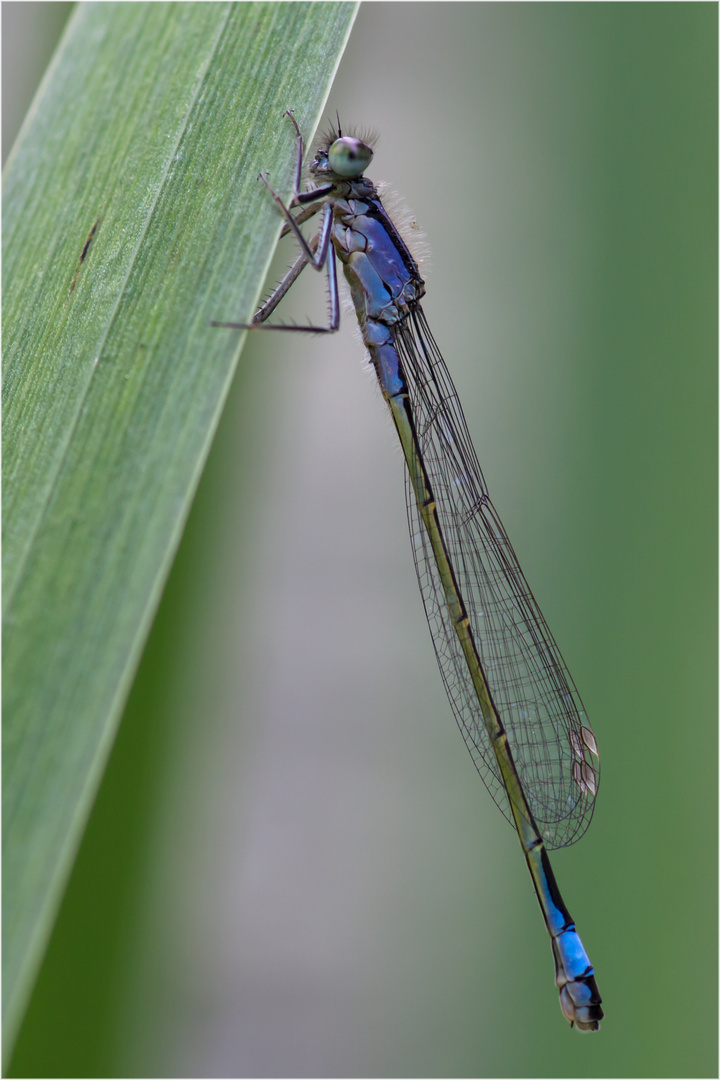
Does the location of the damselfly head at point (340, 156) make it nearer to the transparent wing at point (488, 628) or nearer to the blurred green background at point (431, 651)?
the transparent wing at point (488, 628)

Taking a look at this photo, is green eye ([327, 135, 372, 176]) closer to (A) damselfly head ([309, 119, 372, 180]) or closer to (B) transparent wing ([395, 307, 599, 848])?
(A) damselfly head ([309, 119, 372, 180])

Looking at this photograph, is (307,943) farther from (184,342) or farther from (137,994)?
(184,342)

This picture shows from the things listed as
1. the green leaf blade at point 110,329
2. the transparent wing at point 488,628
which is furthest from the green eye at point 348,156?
the green leaf blade at point 110,329

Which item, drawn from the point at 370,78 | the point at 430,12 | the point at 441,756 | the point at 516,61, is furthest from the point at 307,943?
the point at 430,12

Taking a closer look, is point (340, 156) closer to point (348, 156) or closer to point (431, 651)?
point (348, 156)

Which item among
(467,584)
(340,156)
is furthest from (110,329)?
(467,584)

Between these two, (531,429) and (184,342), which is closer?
(184,342)
